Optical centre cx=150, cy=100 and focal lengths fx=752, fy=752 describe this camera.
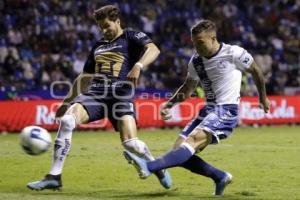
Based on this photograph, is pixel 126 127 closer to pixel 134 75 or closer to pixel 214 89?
pixel 134 75

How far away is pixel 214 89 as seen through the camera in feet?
28.8

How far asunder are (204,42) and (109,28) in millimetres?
1437

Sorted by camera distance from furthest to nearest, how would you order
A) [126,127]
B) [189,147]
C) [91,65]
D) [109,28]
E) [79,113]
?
[91,65] < [109,28] < [126,127] < [79,113] < [189,147]

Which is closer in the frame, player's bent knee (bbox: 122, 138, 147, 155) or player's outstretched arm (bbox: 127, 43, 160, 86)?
player's outstretched arm (bbox: 127, 43, 160, 86)

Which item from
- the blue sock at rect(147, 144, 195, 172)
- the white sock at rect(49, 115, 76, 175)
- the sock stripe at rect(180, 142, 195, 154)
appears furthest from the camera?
the white sock at rect(49, 115, 76, 175)

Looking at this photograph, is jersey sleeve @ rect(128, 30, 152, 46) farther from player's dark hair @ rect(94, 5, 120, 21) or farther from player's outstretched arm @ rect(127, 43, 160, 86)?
player's dark hair @ rect(94, 5, 120, 21)

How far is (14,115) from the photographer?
67.8 ft

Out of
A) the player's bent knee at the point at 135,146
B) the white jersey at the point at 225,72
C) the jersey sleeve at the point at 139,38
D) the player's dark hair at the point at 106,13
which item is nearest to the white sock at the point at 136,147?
the player's bent knee at the point at 135,146

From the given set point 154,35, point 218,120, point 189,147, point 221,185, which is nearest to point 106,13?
point 218,120

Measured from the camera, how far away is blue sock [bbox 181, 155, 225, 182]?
894cm

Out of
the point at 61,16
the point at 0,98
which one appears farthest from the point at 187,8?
the point at 0,98

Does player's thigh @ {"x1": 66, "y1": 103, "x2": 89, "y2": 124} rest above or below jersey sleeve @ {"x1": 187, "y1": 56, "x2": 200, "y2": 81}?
below

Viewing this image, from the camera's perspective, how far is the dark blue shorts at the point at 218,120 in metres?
8.57

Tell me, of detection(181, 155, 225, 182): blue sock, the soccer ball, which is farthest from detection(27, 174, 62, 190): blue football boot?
detection(181, 155, 225, 182): blue sock
